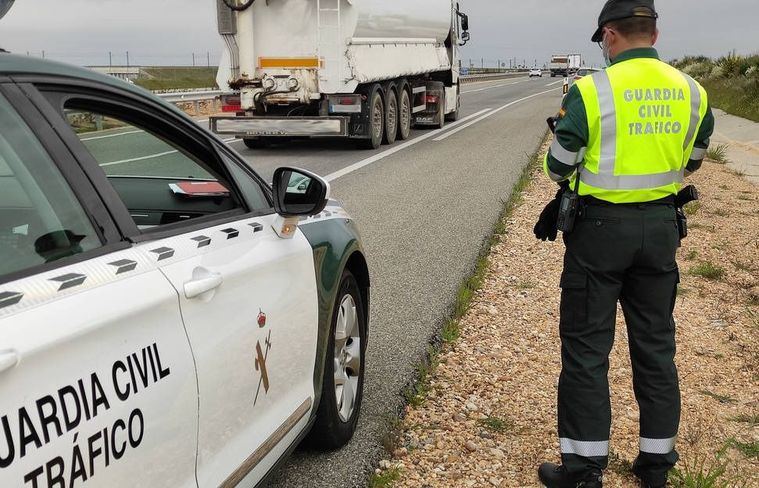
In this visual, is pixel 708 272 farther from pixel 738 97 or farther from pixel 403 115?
pixel 738 97

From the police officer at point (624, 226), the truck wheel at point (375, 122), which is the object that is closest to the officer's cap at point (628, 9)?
the police officer at point (624, 226)

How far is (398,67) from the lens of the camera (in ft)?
56.8


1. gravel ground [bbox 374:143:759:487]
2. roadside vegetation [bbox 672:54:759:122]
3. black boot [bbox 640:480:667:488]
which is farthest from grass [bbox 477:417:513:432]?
roadside vegetation [bbox 672:54:759:122]

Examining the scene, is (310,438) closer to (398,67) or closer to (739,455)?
(739,455)

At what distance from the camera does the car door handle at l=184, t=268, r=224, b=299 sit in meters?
2.18

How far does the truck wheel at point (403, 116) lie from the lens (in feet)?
58.7

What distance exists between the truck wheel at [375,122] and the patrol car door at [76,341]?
45.2 feet

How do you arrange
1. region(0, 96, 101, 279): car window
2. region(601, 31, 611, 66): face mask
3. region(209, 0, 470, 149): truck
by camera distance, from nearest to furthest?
region(0, 96, 101, 279): car window, region(601, 31, 611, 66): face mask, region(209, 0, 470, 149): truck

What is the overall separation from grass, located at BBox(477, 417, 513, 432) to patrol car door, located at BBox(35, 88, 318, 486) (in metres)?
1.21

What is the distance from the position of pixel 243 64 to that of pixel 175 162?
476 inches

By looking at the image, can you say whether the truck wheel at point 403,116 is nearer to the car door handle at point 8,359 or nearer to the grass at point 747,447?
the grass at point 747,447

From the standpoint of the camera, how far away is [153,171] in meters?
3.05

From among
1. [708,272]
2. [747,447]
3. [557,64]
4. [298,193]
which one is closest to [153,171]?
[298,193]

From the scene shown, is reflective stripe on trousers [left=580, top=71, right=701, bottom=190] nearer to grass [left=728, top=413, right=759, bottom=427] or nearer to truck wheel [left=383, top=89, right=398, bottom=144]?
grass [left=728, top=413, right=759, bottom=427]
